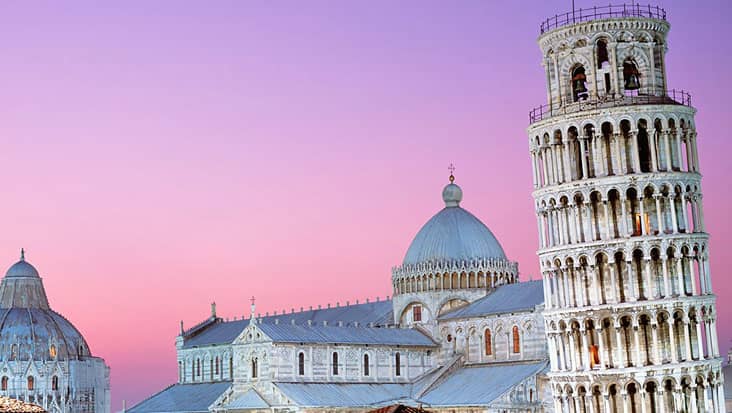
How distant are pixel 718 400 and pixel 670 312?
519cm

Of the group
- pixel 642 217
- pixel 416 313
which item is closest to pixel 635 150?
pixel 642 217

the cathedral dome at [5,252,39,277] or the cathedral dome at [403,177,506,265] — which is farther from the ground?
the cathedral dome at [5,252,39,277]

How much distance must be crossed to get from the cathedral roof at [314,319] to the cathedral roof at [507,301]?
422 inches

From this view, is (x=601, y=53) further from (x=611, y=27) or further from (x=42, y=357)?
(x=42, y=357)

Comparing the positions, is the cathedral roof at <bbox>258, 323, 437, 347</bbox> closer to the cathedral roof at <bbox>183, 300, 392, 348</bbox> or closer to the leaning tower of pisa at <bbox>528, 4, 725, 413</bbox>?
the cathedral roof at <bbox>183, 300, 392, 348</bbox>

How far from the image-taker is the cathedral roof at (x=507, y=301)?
8281 cm

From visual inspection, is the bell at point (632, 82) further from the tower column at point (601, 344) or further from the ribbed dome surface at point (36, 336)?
the ribbed dome surface at point (36, 336)

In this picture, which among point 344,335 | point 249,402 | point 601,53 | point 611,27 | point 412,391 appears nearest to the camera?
point 611,27

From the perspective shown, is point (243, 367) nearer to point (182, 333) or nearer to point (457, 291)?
point (457, 291)

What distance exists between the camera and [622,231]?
182 feet

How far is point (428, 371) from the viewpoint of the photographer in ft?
292

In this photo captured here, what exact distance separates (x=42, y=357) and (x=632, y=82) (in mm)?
126022

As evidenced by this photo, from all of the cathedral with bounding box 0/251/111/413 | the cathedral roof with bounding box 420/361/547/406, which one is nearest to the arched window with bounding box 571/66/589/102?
the cathedral roof with bounding box 420/361/547/406

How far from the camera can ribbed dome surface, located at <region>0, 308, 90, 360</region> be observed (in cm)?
16312
